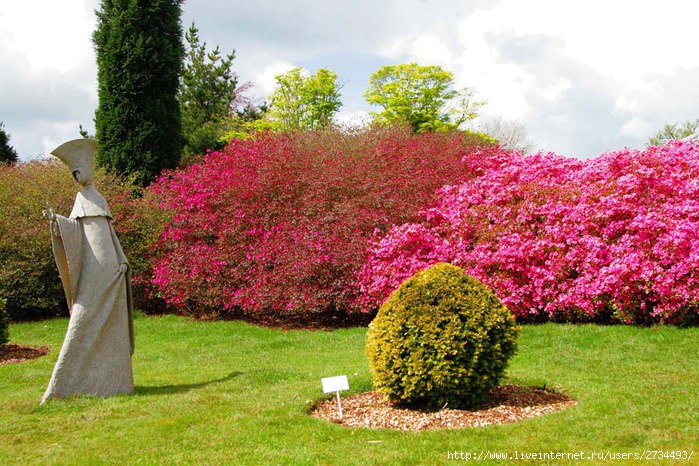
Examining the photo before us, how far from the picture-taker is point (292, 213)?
13195mm

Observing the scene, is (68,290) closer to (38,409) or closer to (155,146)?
(38,409)

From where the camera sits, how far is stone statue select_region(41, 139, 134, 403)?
22.6ft

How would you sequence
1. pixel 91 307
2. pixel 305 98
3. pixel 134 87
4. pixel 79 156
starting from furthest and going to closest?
pixel 305 98 → pixel 134 87 → pixel 79 156 → pixel 91 307

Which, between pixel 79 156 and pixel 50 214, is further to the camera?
pixel 79 156

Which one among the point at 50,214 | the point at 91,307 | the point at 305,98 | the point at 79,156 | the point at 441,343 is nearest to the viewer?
the point at 441,343

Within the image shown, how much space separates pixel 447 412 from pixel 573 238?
18.1 feet

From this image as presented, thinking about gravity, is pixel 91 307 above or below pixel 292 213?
below

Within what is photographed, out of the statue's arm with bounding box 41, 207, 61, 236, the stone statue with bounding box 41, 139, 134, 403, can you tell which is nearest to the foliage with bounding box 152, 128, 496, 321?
the stone statue with bounding box 41, 139, 134, 403

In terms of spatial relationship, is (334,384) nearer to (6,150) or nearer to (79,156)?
(79,156)

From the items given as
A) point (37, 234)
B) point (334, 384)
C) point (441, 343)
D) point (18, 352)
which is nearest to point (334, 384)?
point (334, 384)

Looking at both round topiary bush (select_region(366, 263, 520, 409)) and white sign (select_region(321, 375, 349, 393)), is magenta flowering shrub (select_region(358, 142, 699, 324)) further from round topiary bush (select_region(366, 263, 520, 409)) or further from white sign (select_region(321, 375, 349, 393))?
white sign (select_region(321, 375, 349, 393))

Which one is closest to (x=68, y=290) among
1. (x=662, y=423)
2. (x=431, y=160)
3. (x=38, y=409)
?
(x=38, y=409)

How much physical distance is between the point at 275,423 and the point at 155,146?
543 inches

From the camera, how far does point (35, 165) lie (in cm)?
1658
